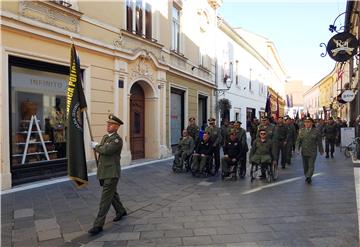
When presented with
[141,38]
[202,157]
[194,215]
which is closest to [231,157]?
[202,157]

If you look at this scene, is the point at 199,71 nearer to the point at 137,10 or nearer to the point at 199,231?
the point at 137,10

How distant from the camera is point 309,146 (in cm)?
970

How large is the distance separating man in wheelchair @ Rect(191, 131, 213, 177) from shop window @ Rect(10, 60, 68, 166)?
11.5 ft

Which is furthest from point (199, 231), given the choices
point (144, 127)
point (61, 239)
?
point (144, 127)

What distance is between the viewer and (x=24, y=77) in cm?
898

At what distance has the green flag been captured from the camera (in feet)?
18.5

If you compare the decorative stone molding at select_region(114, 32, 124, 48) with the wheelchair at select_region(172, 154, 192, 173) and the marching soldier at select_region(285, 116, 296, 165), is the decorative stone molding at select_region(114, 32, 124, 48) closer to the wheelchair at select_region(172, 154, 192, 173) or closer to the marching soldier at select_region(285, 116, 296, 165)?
the wheelchair at select_region(172, 154, 192, 173)

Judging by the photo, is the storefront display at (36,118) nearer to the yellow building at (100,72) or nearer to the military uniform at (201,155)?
the yellow building at (100,72)

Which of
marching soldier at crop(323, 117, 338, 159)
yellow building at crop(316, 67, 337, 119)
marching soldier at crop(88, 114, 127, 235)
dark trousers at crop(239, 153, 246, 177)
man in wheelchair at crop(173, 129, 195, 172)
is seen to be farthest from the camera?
yellow building at crop(316, 67, 337, 119)

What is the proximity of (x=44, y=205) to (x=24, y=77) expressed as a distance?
3.47 meters

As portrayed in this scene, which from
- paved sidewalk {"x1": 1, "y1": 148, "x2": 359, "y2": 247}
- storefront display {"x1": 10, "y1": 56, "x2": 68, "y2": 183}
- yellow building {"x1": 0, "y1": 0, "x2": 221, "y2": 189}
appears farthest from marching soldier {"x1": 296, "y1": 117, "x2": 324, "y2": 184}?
storefront display {"x1": 10, "y1": 56, "x2": 68, "y2": 183}

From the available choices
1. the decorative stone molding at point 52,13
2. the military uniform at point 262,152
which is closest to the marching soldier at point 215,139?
the military uniform at point 262,152

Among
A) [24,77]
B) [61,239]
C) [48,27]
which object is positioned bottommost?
[61,239]

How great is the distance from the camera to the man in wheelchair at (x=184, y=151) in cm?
1114
